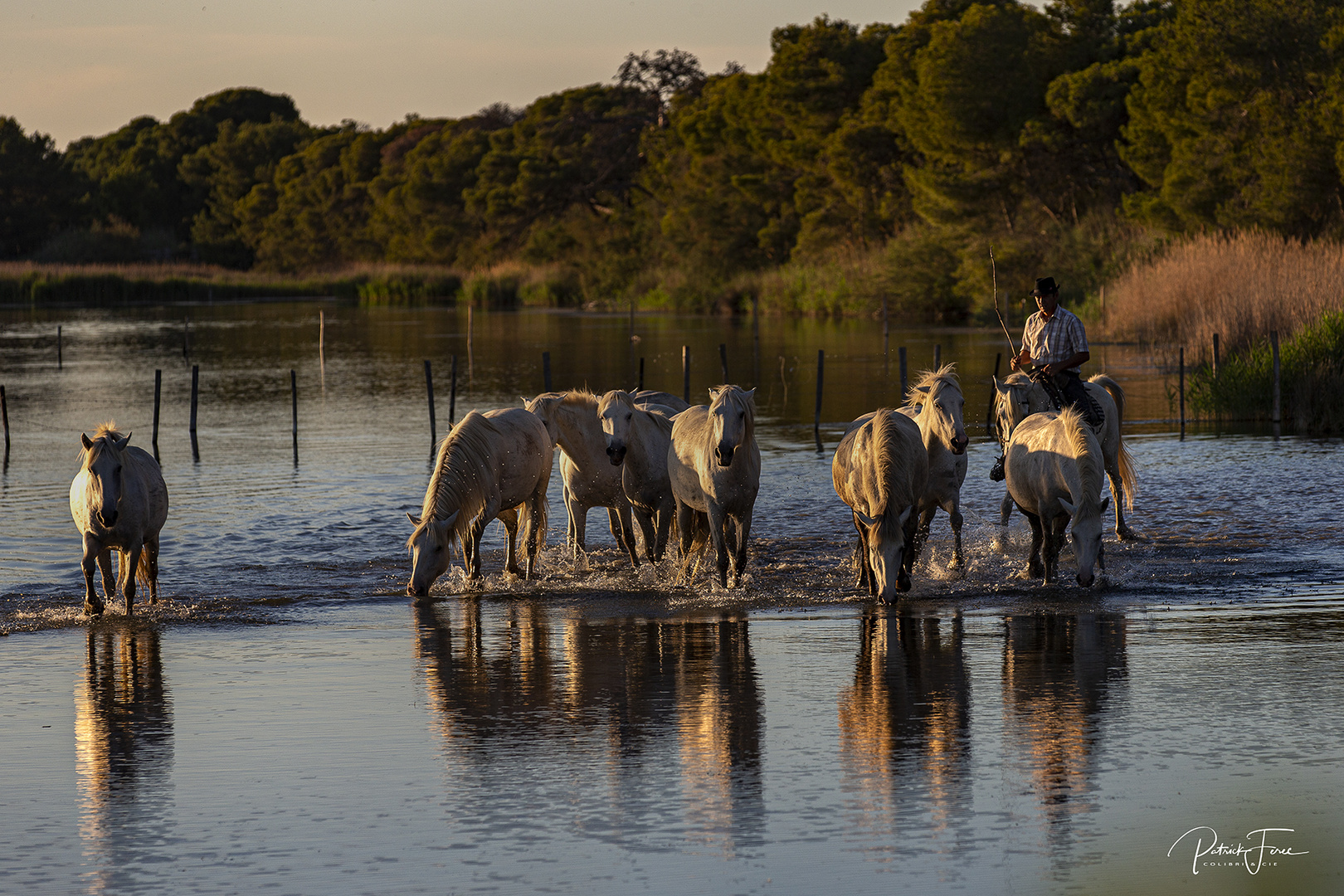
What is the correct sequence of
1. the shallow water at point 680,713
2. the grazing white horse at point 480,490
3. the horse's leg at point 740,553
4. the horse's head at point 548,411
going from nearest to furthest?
the shallow water at point 680,713
the grazing white horse at point 480,490
the horse's leg at point 740,553
the horse's head at point 548,411

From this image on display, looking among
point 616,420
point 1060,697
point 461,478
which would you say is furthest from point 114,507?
point 1060,697

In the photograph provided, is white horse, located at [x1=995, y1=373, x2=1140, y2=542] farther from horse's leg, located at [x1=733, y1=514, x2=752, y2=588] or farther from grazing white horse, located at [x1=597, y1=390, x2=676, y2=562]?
grazing white horse, located at [x1=597, y1=390, x2=676, y2=562]

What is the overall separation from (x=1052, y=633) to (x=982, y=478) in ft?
28.0

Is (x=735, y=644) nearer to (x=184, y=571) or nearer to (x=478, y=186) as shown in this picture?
(x=184, y=571)

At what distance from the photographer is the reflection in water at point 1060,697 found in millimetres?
6594

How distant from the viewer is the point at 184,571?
13414mm

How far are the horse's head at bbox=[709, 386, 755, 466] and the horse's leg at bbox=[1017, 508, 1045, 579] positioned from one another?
7.75 feet

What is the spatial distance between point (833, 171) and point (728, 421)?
53.8m

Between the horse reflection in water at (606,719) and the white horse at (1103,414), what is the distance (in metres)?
3.50

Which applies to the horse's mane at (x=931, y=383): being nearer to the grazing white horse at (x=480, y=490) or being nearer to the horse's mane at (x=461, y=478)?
the grazing white horse at (x=480, y=490)

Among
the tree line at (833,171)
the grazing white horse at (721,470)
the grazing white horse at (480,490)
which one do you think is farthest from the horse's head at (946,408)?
the tree line at (833,171)

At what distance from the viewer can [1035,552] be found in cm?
1166

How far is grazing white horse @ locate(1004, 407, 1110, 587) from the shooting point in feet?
34.4

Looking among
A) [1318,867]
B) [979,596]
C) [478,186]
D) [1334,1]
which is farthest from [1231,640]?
[478,186]
